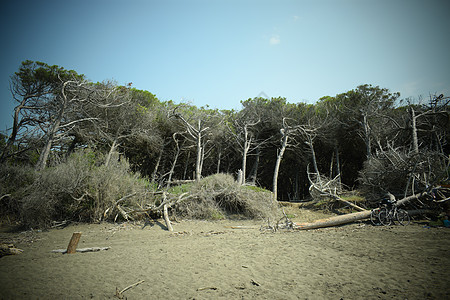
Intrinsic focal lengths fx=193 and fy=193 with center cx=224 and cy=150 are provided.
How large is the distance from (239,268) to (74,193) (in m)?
6.92

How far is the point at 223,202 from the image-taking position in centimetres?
990

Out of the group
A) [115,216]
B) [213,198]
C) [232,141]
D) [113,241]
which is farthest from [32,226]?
[232,141]

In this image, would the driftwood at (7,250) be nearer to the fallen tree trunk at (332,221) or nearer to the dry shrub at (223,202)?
the dry shrub at (223,202)

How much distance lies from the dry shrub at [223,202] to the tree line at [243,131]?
2.01 meters

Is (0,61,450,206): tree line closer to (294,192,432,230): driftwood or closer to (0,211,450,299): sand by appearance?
(294,192,432,230): driftwood

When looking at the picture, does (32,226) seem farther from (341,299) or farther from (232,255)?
(341,299)

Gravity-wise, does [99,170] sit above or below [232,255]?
above

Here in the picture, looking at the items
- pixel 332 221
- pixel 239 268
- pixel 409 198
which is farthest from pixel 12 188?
pixel 409 198

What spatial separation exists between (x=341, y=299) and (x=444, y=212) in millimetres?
8227

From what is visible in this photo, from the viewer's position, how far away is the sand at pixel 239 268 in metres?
2.64

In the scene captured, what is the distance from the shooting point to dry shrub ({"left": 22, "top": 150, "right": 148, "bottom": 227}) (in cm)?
670

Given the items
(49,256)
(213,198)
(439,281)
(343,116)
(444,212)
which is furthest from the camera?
(343,116)

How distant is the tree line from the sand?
16.5 ft

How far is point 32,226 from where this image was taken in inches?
265
